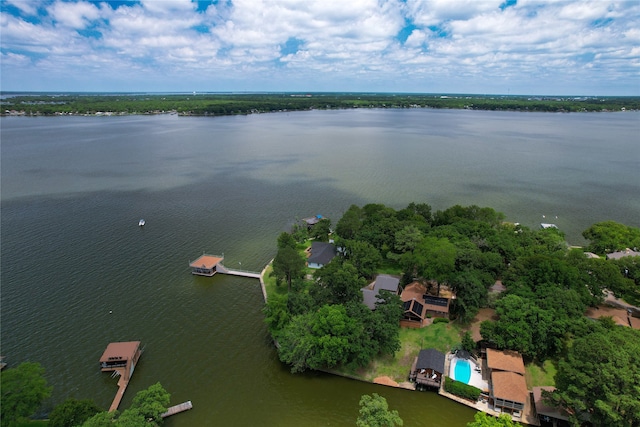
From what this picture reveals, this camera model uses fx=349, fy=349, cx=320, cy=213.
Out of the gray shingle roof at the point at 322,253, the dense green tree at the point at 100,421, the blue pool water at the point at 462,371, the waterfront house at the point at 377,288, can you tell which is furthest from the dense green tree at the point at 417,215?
the dense green tree at the point at 100,421

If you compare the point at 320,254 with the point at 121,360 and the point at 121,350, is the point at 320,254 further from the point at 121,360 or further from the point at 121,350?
the point at 121,360

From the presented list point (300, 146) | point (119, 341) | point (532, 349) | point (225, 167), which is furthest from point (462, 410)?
point (300, 146)

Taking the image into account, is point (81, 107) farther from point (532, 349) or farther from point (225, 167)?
point (532, 349)

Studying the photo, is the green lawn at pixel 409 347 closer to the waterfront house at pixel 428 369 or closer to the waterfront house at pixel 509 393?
the waterfront house at pixel 428 369

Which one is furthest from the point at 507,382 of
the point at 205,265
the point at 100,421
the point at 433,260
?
the point at 205,265

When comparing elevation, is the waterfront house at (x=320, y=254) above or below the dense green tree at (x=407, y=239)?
below

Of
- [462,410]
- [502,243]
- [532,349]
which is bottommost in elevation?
[462,410]

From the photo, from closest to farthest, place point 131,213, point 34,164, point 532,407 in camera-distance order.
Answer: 1. point 532,407
2. point 131,213
3. point 34,164
